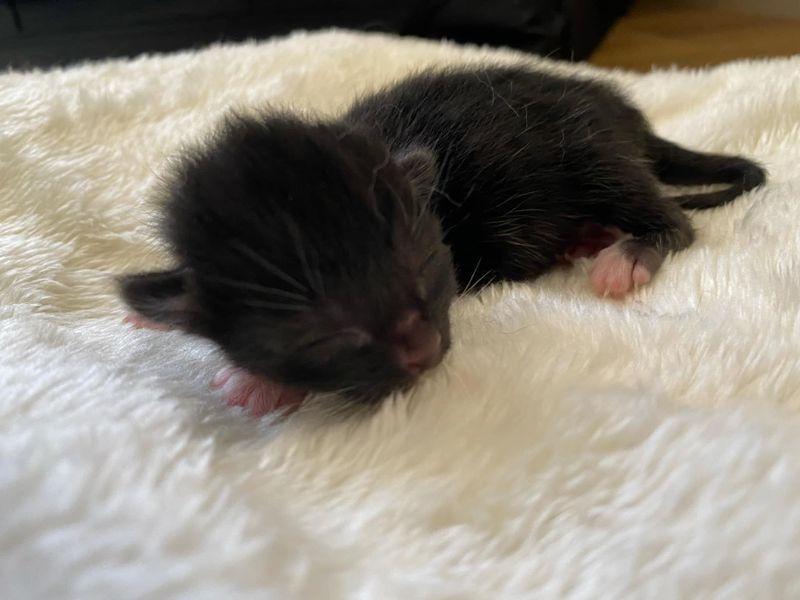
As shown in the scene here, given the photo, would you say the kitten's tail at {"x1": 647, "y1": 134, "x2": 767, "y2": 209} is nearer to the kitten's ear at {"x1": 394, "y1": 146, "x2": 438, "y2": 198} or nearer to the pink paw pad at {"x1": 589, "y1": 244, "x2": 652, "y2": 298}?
the pink paw pad at {"x1": 589, "y1": 244, "x2": 652, "y2": 298}

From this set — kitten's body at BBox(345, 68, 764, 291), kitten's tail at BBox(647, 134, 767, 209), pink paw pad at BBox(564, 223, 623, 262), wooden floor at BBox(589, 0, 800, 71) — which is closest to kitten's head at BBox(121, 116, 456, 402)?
kitten's body at BBox(345, 68, 764, 291)

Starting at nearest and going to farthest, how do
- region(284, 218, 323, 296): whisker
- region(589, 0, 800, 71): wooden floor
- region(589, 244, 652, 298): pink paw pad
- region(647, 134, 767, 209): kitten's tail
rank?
region(284, 218, 323, 296): whisker < region(589, 244, 652, 298): pink paw pad < region(647, 134, 767, 209): kitten's tail < region(589, 0, 800, 71): wooden floor

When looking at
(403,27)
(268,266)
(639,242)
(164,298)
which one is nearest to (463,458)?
(268,266)

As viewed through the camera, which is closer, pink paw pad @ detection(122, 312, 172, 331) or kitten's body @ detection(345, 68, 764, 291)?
pink paw pad @ detection(122, 312, 172, 331)

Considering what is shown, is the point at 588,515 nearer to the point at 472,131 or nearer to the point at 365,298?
the point at 365,298

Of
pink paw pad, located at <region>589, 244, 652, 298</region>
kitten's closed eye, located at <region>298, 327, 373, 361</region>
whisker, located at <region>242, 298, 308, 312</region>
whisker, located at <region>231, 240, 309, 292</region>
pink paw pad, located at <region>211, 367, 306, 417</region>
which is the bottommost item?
pink paw pad, located at <region>589, 244, 652, 298</region>

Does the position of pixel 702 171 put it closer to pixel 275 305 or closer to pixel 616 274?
pixel 616 274
